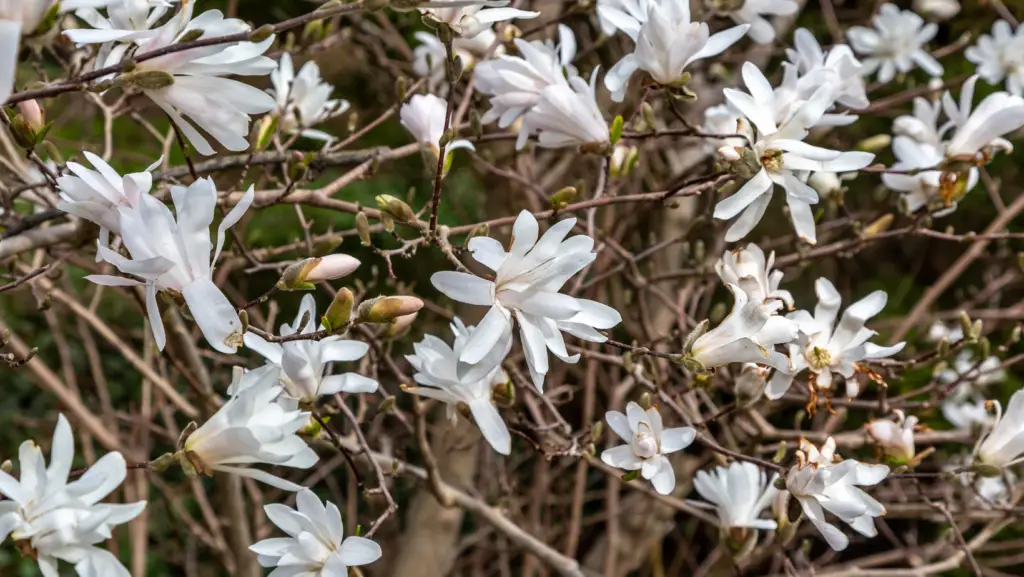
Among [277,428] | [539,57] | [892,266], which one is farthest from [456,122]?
[892,266]

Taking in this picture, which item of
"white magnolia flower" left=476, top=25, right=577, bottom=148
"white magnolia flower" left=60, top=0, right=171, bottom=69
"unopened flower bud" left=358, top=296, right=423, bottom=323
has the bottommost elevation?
"unopened flower bud" left=358, top=296, right=423, bottom=323

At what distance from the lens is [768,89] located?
724mm

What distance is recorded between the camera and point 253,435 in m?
0.58

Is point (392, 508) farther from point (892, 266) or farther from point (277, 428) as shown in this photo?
point (892, 266)

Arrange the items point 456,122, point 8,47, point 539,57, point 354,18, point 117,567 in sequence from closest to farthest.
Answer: point 8,47 → point 117,567 → point 539,57 → point 456,122 → point 354,18

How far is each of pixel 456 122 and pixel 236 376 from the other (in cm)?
47

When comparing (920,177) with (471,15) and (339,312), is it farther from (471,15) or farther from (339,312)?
(339,312)

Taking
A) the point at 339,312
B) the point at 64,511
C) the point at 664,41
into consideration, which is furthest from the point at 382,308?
the point at 664,41

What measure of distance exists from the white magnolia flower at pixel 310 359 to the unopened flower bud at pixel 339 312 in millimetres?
32

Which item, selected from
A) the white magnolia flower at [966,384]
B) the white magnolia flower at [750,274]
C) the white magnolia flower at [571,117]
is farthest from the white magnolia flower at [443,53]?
the white magnolia flower at [966,384]

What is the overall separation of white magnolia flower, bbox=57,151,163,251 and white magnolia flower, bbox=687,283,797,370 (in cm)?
45

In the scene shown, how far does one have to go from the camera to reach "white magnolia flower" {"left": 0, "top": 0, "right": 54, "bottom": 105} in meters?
0.46

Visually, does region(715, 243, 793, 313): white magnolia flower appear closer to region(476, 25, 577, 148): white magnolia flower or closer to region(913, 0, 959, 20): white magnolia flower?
region(476, 25, 577, 148): white magnolia flower

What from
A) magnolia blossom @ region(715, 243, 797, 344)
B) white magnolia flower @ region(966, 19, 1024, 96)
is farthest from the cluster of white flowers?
white magnolia flower @ region(966, 19, 1024, 96)
